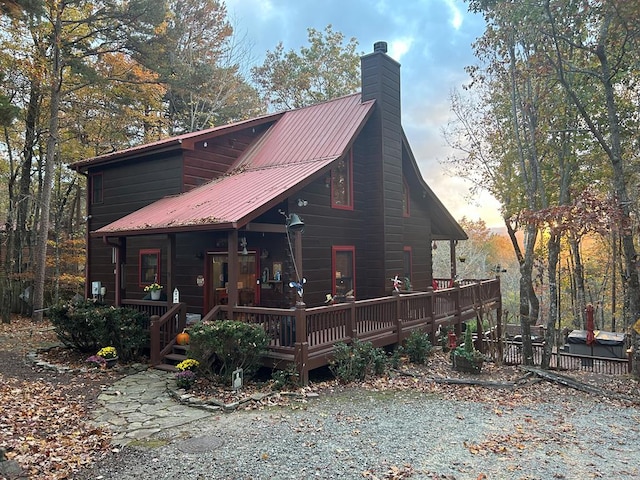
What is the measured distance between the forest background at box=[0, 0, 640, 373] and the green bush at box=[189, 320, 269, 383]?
656 centimetres

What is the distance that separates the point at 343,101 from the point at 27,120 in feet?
42.3

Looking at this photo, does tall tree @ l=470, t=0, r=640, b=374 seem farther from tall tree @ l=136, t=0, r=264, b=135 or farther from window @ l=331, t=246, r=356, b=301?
tall tree @ l=136, t=0, r=264, b=135

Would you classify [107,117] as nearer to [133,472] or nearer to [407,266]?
[407,266]

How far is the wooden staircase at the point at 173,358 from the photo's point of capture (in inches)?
345

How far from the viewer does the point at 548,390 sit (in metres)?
9.02

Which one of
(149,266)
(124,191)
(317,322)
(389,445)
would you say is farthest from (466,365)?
(124,191)

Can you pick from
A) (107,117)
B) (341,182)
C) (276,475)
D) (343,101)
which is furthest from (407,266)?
(107,117)

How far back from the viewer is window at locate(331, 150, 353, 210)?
11953mm

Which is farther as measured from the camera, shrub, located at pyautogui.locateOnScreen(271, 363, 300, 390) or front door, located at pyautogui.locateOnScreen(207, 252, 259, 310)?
front door, located at pyautogui.locateOnScreen(207, 252, 259, 310)

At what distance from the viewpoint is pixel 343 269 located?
12.2 m

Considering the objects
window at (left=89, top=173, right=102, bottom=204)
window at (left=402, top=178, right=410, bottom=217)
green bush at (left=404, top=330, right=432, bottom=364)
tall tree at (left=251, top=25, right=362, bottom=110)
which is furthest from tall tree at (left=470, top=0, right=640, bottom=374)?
tall tree at (left=251, top=25, right=362, bottom=110)

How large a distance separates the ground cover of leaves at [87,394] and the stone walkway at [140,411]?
196 mm

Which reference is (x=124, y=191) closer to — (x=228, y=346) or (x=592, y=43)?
(x=228, y=346)

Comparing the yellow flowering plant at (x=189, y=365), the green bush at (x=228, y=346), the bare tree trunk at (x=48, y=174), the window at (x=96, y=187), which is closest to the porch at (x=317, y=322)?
the green bush at (x=228, y=346)
